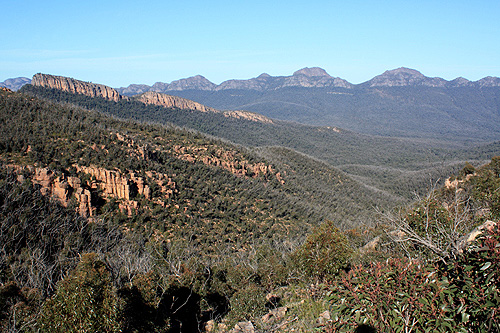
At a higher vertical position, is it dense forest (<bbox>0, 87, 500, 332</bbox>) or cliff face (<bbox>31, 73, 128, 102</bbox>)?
cliff face (<bbox>31, 73, 128, 102</bbox>)

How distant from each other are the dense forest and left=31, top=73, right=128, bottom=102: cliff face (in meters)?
66.4

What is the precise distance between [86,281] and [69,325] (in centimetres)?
83

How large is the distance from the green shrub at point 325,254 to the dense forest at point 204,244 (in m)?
0.06

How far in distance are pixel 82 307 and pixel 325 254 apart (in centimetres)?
1038

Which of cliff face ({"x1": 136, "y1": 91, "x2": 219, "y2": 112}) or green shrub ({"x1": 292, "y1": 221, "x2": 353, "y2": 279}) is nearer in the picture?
green shrub ({"x1": 292, "y1": 221, "x2": 353, "y2": 279})

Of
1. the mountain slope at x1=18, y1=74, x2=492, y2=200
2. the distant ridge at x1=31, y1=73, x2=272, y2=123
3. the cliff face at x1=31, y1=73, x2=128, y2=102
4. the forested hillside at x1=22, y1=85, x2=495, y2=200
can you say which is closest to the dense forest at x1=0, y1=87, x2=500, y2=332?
the forested hillside at x1=22, y1=85, x2=495, y2=200

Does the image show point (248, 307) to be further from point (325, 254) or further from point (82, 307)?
point (82, 307)

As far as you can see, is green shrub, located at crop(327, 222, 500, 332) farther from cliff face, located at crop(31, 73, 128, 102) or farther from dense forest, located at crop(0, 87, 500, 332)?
cliff face, located at crop(31, 73, 128, 102)

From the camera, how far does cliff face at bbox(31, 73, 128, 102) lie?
88250 mm

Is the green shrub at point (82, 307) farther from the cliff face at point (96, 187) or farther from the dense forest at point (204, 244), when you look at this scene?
the cliff face at point (96, 187)

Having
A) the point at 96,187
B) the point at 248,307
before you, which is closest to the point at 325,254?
the point at 248,307

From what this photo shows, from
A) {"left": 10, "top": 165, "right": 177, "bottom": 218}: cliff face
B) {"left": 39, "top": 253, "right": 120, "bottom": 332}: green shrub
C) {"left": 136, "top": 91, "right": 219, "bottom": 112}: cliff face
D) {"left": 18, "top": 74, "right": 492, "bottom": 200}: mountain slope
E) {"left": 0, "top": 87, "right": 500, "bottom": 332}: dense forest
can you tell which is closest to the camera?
{"left": 0, "top": 87, "right": 500, "bottom": 332}: dense forest

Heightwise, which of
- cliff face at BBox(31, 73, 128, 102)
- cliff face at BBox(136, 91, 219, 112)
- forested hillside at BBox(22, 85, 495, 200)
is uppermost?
cliff face at BBox(31, 73, 128, 102)

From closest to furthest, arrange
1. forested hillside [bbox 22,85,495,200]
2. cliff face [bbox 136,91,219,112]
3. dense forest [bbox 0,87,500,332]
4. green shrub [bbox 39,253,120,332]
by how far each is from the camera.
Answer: dense forest [bbox 0,87,500,332]
green shrub [bbox 39,253,120,332]
forested hillside [bbox 22,85,495,200]
cliff face [bbox 136,91,219,112]
